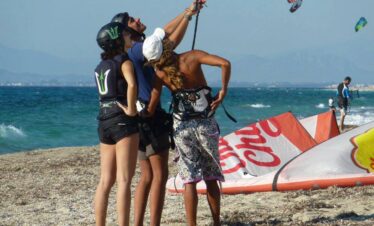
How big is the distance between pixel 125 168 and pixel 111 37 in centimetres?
95

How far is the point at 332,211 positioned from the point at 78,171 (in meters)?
5.57

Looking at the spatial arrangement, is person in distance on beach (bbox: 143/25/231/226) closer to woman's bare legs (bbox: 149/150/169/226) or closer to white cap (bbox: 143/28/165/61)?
white cap (bbox: 143/28/165/61)

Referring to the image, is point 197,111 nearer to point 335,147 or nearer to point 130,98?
point 130,98

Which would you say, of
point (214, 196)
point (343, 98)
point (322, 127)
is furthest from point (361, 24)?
point (214, 196)

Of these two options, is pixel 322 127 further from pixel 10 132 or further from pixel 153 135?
pixel 10 132

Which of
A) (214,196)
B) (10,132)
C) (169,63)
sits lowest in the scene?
(214,196)

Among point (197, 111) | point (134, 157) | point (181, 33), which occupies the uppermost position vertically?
point (181, 33)

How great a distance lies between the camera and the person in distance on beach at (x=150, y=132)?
548 cm

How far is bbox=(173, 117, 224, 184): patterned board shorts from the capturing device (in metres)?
5.55

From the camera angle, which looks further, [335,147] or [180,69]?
[335,147]

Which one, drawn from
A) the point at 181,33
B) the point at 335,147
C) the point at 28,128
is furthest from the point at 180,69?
the point at 28,128

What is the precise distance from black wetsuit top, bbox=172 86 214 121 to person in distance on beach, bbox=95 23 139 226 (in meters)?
0.46

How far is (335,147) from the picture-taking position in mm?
7949

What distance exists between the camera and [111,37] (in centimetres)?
519
